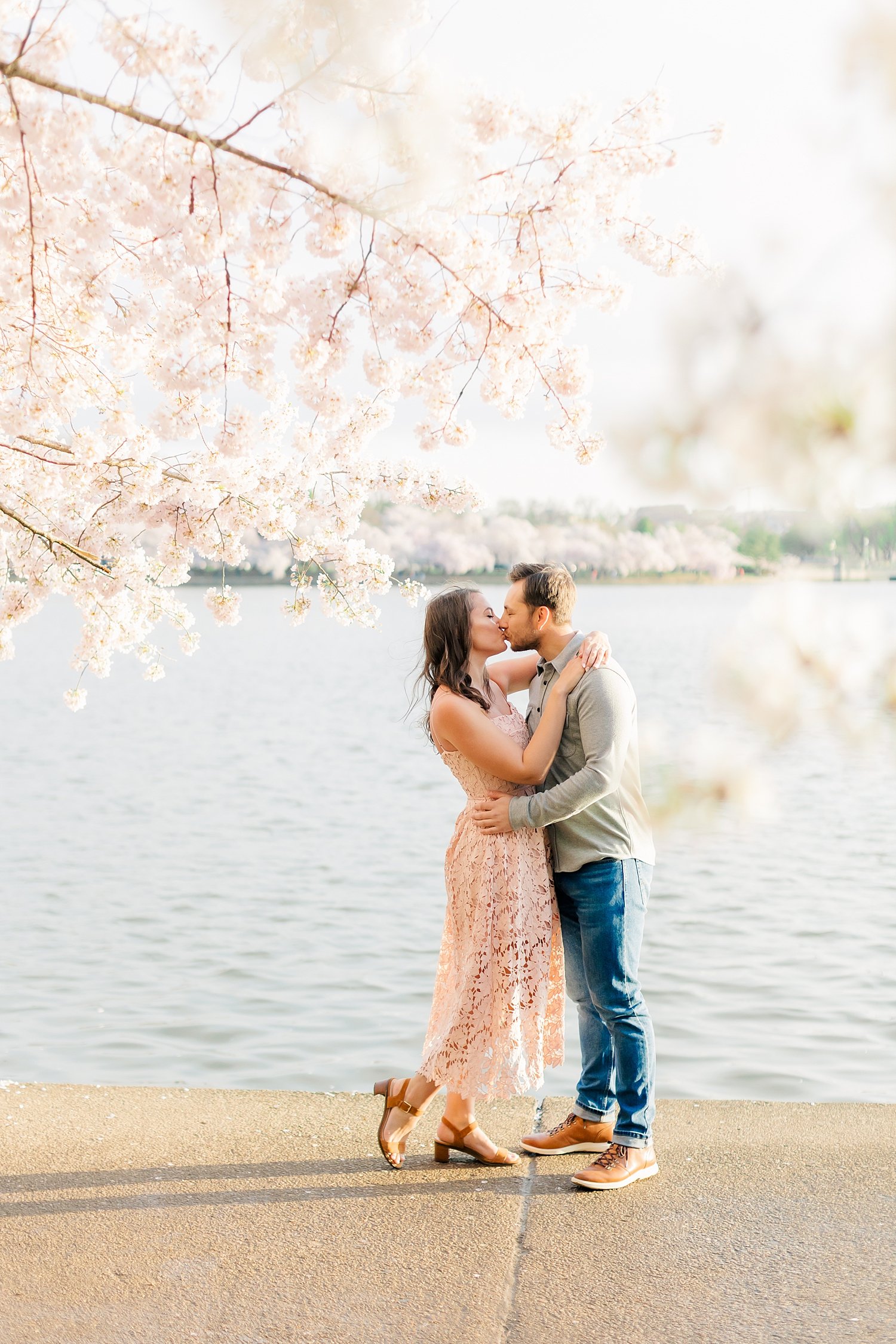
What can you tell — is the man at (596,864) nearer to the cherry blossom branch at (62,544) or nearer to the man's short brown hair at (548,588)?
the man's short brown hair at (548,588)

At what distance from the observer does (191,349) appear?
13.1ft

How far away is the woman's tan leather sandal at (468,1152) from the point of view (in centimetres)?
325

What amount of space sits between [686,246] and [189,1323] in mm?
3132

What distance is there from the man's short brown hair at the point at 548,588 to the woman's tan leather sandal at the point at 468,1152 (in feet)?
4.33

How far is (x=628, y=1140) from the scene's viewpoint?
3.11 meters

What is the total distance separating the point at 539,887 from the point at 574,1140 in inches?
27.0

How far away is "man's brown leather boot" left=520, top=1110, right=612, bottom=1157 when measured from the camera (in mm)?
3334

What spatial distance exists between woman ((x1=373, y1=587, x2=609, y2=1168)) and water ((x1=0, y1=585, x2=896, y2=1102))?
1.48 feet

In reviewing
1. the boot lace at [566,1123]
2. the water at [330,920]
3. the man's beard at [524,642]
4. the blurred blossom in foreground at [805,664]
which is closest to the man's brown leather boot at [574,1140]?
the boot lace at [566,1123]

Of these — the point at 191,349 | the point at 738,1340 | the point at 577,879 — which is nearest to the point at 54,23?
the point at 191,349

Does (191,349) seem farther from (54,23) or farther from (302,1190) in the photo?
(302,1190)

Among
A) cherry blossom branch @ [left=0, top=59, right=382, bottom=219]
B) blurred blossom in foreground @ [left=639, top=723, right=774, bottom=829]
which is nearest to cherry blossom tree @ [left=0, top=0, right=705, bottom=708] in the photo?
cherry blossom branch @ [left=0, top=59, right=382, bottom=219]

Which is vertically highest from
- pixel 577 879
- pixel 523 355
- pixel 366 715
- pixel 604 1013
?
pixel 523 355

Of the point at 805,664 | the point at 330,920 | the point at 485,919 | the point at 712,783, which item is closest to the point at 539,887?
the point at 485,919
